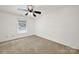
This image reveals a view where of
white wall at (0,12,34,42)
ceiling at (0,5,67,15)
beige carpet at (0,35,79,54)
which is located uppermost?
ceiling at (0,5,67,15)

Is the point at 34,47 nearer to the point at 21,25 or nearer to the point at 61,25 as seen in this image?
the point at 21,25

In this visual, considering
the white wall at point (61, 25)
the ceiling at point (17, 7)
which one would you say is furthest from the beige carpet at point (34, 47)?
the ceiling at point (17, 7)

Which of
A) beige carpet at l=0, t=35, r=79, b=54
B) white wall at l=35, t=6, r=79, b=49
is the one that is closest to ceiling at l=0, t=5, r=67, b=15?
white wall at l=35, t=6, r=79, b=49

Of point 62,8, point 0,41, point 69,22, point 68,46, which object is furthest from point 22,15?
point 68,46

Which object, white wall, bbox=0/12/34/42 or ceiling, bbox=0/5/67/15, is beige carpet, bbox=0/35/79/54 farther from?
ceiling, bbox=0/5/67/15

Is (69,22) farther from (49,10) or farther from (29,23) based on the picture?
(29,23)

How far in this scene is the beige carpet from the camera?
1.45 metres

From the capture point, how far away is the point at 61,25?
4.80 feet

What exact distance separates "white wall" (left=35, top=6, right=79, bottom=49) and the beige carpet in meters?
0.09

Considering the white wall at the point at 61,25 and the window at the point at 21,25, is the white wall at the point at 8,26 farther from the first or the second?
the white wall at the point at 61,25

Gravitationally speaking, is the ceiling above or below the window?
above

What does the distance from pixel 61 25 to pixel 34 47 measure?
590 millimetres

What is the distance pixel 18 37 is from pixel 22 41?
0.31 feet
